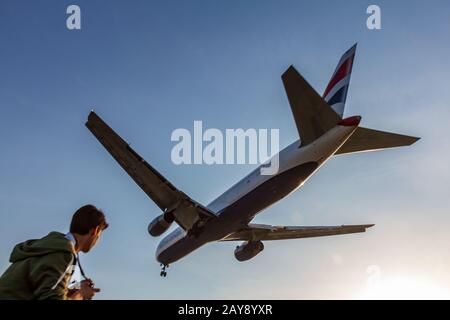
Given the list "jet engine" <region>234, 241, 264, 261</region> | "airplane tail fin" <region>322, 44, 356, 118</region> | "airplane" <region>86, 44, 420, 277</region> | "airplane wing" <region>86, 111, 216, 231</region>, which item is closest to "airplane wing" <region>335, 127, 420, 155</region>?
"airplane" <region>86, 44, 420, 277</region>

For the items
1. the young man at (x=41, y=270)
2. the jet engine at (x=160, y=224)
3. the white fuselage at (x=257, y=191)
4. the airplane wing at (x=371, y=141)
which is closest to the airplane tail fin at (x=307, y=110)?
the white fuselage at (x=257, y=191)

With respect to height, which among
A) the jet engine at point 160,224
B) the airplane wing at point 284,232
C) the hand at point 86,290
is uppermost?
the airplane wing at point 284,232

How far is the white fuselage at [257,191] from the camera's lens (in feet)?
72.4

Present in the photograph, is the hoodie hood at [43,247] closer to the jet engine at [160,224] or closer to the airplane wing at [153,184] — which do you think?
the airplane wing at [153,184]

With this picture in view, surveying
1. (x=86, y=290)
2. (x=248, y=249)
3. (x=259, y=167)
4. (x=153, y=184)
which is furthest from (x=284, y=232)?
(x=86, y=290)

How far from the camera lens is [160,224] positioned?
25.2m

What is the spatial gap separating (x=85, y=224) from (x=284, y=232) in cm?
2961

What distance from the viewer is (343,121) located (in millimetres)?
21312

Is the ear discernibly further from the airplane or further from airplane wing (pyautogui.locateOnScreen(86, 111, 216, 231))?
airplane wing (pyautogui.locateOnScreen(86, 111, 216, 231))

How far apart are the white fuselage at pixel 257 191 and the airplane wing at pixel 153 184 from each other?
3.14 feet

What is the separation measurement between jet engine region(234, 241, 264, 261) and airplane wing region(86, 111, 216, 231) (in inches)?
257

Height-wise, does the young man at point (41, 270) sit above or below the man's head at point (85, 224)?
below
